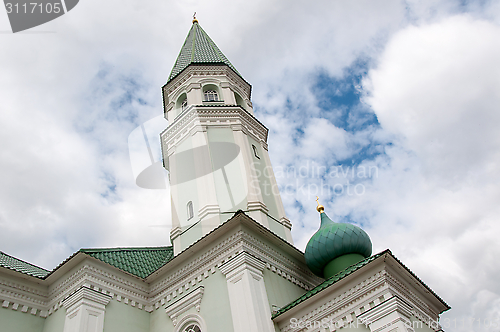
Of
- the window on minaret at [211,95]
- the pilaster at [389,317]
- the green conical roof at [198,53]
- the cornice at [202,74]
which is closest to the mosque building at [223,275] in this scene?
the pilaster at [389,317]

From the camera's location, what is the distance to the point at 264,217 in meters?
12.1

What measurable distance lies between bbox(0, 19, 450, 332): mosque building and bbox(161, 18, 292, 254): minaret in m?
0.05

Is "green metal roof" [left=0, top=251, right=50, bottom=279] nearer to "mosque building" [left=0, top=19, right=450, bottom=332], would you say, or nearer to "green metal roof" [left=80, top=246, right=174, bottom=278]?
"mosque building" [left=0, top=19, right=450, bottom=332]

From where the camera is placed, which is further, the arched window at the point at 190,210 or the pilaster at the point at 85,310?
the arched window at the point at 190,210

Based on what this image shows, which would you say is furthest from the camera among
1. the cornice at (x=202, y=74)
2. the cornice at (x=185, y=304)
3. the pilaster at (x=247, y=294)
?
the cornice at (x=202, y=74)

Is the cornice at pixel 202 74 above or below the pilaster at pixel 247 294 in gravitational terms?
above

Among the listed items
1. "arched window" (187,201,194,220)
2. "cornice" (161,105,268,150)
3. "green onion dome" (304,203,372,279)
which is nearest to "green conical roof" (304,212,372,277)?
"green onion dome" (304,203,372,279)

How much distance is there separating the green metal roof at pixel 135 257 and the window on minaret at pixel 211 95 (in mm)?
6213

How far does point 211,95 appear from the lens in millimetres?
16734

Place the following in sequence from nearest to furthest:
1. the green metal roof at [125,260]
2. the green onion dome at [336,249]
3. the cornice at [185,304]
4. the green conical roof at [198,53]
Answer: the cornice at [185,304] → the green onion dome at [336,249] → the green metal roof at [125,260] → the green conical roof at [198,53]

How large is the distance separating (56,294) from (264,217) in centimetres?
607

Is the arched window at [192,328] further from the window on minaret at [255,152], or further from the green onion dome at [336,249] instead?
the window on minaret at [255,152]

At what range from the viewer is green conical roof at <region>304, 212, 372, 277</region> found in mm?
10953

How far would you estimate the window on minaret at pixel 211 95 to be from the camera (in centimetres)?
1652
